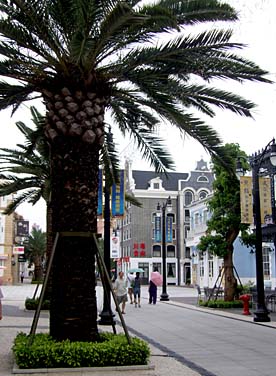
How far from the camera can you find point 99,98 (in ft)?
32.0

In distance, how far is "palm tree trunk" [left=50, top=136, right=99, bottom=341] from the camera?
902 cm

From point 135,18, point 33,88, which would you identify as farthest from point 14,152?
point 135,18

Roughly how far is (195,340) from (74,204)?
5.57 meters

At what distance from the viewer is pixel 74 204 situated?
933 cm

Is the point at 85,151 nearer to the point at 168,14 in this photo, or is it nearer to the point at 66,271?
the point at 66,271

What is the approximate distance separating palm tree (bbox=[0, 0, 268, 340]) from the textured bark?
17 mm

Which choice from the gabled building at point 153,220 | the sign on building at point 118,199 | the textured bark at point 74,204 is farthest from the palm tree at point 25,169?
the gabled building at point 153,220

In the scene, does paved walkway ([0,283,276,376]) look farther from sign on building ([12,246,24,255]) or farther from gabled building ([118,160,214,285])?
gabled building ([118,160,214,285])

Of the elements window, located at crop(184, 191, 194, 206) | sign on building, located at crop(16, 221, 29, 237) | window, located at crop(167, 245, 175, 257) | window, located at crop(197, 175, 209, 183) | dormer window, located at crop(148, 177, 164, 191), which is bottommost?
window, located at crop(167, 245, 175, 257)

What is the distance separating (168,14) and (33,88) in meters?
3.46

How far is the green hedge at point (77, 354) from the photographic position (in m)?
8.11

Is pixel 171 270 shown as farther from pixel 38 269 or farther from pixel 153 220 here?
pixel 38 269

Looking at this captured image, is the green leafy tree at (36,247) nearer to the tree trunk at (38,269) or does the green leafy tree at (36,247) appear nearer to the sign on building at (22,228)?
the tree trunk at (38,269)

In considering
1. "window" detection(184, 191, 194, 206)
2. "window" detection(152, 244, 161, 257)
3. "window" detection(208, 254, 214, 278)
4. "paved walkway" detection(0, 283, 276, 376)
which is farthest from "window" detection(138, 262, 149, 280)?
"paved walkway" detection(0, 283, 276, 376)
